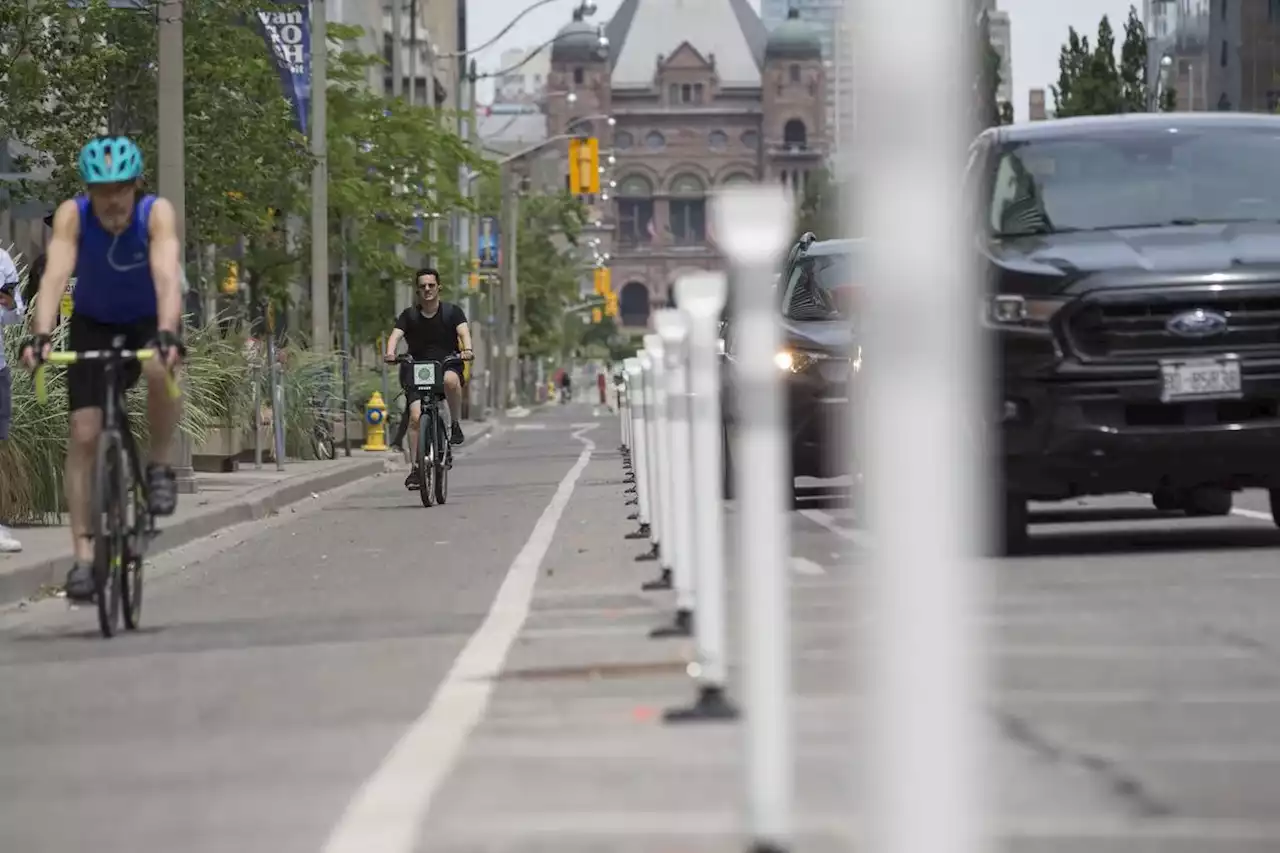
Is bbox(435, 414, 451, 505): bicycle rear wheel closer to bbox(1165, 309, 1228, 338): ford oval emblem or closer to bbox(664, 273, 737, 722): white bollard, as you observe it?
bbox(1165, 309, 1228, 338): ford oval emblem

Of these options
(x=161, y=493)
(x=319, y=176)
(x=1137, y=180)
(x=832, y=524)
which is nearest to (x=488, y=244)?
(x=319, y=176)

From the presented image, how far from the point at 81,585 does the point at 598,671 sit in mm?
2667

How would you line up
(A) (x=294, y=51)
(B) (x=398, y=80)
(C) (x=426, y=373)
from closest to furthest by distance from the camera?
(C) (x=426, y=373) → (A) (x=294, y=51) → (B) (x=398, y=80)

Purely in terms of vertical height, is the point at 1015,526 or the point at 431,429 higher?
the point at 431,429

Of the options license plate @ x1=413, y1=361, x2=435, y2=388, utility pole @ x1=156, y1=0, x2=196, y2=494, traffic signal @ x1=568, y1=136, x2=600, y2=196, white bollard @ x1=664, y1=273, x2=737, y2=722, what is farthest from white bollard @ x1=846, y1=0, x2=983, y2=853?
traffic signal @ x1=568, y1=136, x2=600, y2=196

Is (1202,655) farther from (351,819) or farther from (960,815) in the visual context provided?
(960,815)

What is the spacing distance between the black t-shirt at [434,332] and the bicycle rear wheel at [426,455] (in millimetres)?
721

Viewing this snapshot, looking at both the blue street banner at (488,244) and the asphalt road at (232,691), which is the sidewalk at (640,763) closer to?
the asphalt road at (232,691)

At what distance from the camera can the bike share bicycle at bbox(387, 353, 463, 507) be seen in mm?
21562

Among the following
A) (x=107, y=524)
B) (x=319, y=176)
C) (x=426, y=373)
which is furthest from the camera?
(x=319, y=176)

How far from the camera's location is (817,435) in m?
18.6

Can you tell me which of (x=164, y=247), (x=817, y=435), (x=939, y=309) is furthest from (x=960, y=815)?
(x=817, y=435)

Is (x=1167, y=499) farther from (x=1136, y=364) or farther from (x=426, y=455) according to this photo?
(x=426, y=455)

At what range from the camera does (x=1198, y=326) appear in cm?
1236
